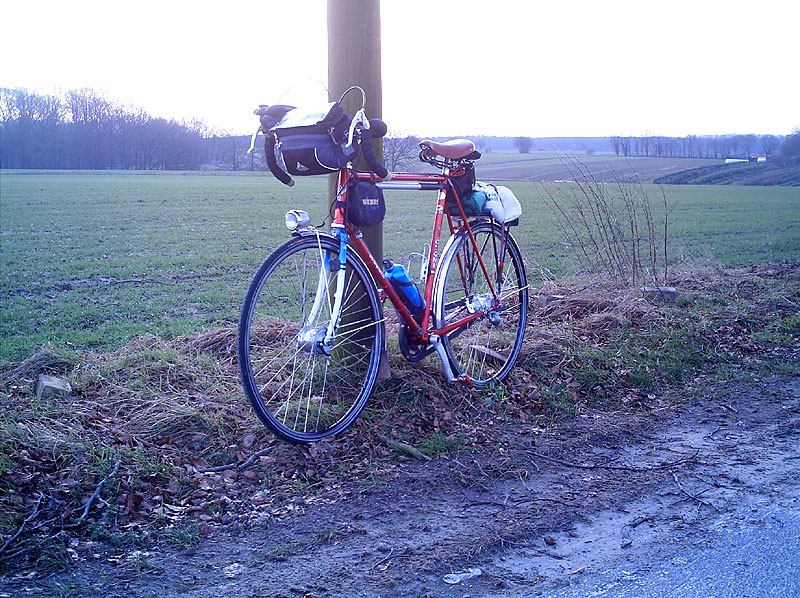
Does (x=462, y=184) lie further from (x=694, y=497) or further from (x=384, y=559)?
(x=384, y=559)

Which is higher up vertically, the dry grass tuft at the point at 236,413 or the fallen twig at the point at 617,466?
the dry grass tuft at the point at 236,413

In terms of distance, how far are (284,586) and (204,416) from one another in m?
1.51

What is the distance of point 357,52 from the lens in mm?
4836

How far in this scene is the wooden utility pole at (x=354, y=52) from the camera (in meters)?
4.78

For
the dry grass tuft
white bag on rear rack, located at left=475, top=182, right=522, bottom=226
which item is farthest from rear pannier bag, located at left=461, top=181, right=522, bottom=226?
the dry grass tuft

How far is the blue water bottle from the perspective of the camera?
15.4ft

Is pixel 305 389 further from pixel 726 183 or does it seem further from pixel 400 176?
pixel 726 183

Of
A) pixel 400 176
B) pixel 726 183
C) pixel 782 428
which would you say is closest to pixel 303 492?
pixel 400 176

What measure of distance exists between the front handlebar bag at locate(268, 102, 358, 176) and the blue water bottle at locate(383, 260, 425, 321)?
907 millimetres

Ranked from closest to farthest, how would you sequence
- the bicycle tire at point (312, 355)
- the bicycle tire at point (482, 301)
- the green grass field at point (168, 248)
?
the bicycle tire at point (312, 355) → the bicycle tire at point (482, 301) → the green grass field at point (168, 248)

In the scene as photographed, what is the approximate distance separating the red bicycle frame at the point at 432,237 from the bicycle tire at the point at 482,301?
5cm

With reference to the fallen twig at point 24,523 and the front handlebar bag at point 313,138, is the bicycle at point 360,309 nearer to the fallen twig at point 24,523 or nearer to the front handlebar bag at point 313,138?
the front handlebar bag at point 313,138

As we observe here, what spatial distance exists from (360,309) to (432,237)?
77cm

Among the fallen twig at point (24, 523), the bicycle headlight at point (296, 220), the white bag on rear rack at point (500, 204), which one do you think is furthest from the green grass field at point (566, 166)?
the fallen twig at point (24, 523)
